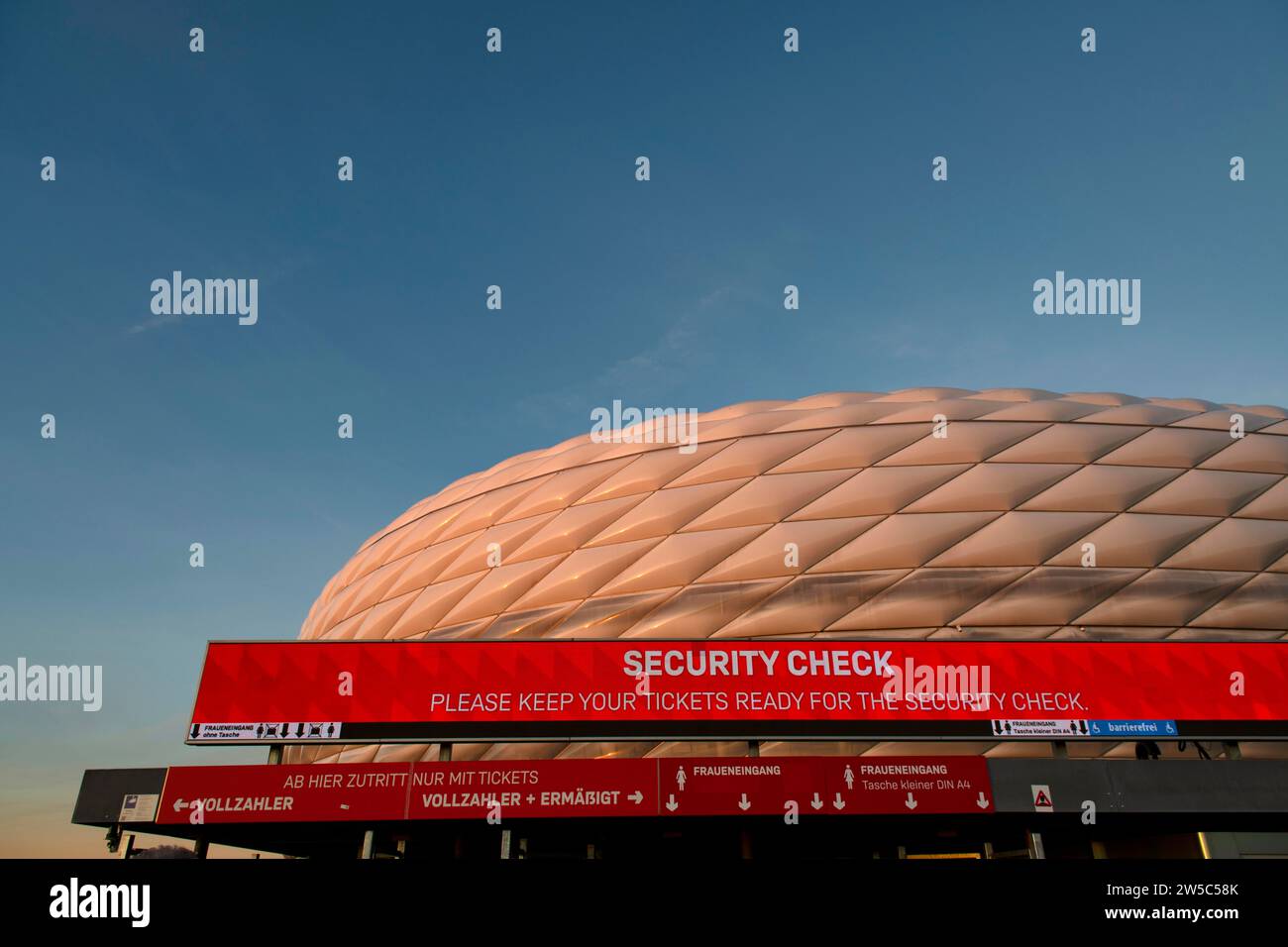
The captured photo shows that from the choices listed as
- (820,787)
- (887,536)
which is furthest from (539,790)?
(887,536)

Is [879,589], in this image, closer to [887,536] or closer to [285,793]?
[887,536]

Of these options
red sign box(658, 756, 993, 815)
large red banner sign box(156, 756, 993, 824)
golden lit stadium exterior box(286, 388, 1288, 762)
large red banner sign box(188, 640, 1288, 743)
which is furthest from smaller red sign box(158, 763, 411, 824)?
red sign box(658, 756, 993, 815)

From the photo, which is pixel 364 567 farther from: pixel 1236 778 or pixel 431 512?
pixel 1236 778

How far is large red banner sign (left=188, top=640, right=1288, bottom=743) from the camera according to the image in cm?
1556

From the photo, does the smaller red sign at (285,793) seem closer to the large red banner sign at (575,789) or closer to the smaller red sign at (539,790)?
the large red banner sign at (575,789)

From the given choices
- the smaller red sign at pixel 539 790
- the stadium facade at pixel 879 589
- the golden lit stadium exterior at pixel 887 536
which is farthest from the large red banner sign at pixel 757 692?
the smaller red sign at pixel 539 790

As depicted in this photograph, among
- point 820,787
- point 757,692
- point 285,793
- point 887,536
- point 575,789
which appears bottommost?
point 820,787

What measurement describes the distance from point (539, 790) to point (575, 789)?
1.99 feet

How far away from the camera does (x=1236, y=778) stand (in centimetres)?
1417

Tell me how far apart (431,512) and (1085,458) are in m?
17.8

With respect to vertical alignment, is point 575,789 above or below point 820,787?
above

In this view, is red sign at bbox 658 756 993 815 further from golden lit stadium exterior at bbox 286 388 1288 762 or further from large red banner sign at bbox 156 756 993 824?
golden lit stadium exterior at bbox 286 388 1288 762

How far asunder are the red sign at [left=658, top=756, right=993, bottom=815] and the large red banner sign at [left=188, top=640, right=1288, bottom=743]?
1.37m

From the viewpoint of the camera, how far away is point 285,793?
46.4ft
